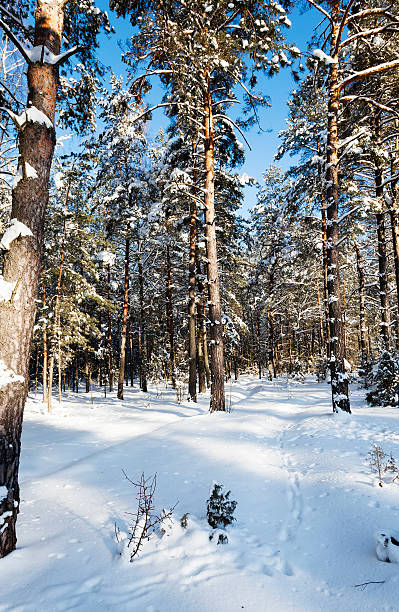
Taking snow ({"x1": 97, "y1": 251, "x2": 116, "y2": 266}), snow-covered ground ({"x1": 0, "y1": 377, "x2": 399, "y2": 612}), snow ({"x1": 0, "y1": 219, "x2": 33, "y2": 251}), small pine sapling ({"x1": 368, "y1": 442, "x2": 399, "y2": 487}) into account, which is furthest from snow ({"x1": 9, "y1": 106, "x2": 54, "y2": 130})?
snow ({"x1": 97, "y1": 251, "x2": 116, "y2": 266})

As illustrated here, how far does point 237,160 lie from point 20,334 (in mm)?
11697

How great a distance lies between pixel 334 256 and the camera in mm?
8945

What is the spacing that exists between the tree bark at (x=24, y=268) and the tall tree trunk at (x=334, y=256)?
25.2ft

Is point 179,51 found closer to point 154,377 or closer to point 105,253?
point 105,253

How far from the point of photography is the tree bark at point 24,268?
9.87 feet

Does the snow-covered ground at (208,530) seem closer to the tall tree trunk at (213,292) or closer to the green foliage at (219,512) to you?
the green foliage at (219,512)

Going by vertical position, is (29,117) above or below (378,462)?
above

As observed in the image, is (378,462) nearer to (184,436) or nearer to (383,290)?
(184,436)

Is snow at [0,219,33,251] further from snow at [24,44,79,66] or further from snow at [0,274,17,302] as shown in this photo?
snow at [24,44,79,66]

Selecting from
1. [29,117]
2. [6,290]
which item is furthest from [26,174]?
[6,290]

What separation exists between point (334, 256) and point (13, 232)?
830 centimetres

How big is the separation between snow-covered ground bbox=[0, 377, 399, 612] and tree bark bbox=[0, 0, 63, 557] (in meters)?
0.81

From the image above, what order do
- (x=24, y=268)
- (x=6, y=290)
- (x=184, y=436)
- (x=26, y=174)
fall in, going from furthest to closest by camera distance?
(x=184, y=436)
(x=26, y=174)
(x=24, y=268)
(x=6, y=290)

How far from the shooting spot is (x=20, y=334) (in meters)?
3.22
